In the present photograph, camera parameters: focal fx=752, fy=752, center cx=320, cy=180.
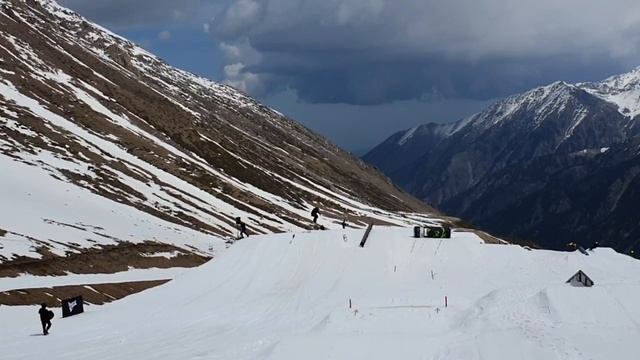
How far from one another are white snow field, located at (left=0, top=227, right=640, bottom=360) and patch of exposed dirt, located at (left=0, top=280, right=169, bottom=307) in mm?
2082

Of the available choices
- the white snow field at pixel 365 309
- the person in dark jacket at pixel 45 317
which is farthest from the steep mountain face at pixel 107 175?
the person in dark jacket at pixel 45 317

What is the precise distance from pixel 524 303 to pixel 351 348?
12.9m

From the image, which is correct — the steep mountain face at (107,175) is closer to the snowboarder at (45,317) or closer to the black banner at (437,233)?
the snowboarder at (45,317)

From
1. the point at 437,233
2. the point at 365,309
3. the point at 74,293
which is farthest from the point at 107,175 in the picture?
the point at 365,309

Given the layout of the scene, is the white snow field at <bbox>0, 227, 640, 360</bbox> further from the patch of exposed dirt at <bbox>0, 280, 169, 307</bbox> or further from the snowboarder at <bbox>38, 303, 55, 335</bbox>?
the patch of exposed dirt at <bbox>0, 280, 169, 307</bbox>

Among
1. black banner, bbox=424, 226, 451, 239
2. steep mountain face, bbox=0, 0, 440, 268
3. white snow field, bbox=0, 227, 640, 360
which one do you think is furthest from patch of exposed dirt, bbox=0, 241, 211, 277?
black banner, bbox=424, 226, 451, 239

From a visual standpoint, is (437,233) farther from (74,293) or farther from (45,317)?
(45,317)

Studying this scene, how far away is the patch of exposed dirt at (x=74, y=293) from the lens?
5481 cm

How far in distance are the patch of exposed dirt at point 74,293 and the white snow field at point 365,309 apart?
2082 mm

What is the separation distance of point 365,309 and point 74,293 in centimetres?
2731

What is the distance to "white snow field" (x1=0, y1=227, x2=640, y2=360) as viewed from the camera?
37000 millimetres

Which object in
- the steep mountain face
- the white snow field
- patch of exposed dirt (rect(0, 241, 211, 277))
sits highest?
the steep mountain face

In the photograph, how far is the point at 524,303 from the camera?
43.8m

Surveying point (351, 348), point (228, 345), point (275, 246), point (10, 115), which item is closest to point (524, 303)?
point (351, 348)
